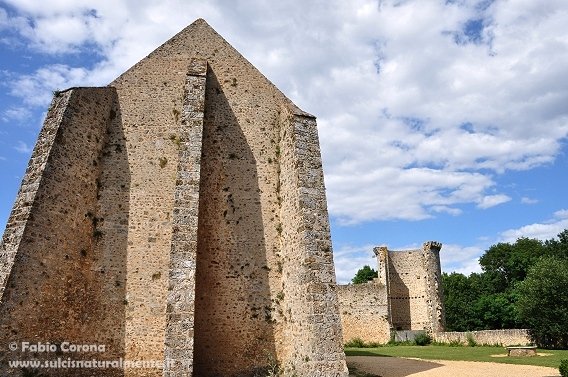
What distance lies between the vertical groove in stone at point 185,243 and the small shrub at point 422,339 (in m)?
19.9

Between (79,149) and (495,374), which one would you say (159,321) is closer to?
(79,149)

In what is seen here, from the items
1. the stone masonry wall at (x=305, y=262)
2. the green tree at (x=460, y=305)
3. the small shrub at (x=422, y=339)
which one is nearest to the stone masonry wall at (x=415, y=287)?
the small shrub at (x=422, y=339)

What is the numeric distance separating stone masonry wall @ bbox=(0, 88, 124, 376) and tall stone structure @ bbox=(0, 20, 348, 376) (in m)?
0.03

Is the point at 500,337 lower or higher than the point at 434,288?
lower

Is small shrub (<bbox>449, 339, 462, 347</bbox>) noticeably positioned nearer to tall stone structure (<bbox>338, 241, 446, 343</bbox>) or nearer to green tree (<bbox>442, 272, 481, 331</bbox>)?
tall stone structure (<bbox>338, 241, 446, 343</bbox>)

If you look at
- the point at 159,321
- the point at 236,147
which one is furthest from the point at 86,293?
the point at 236,147

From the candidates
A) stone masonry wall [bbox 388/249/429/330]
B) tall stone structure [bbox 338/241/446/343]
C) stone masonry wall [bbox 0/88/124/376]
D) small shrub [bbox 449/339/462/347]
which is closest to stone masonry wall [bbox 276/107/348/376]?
stone masonry wall [bbox 0/88/124/376]

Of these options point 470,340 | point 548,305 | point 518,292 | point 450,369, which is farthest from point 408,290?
point 450,369

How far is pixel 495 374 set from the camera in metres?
11.5

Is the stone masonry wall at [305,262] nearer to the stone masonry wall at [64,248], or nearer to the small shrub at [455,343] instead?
the stone masonry wall at [64,248]

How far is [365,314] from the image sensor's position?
1044 inches

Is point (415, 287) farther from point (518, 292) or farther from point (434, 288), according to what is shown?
point (518, 292)

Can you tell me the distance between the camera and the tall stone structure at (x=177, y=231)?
9234mm

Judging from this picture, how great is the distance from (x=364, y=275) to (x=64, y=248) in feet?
147
